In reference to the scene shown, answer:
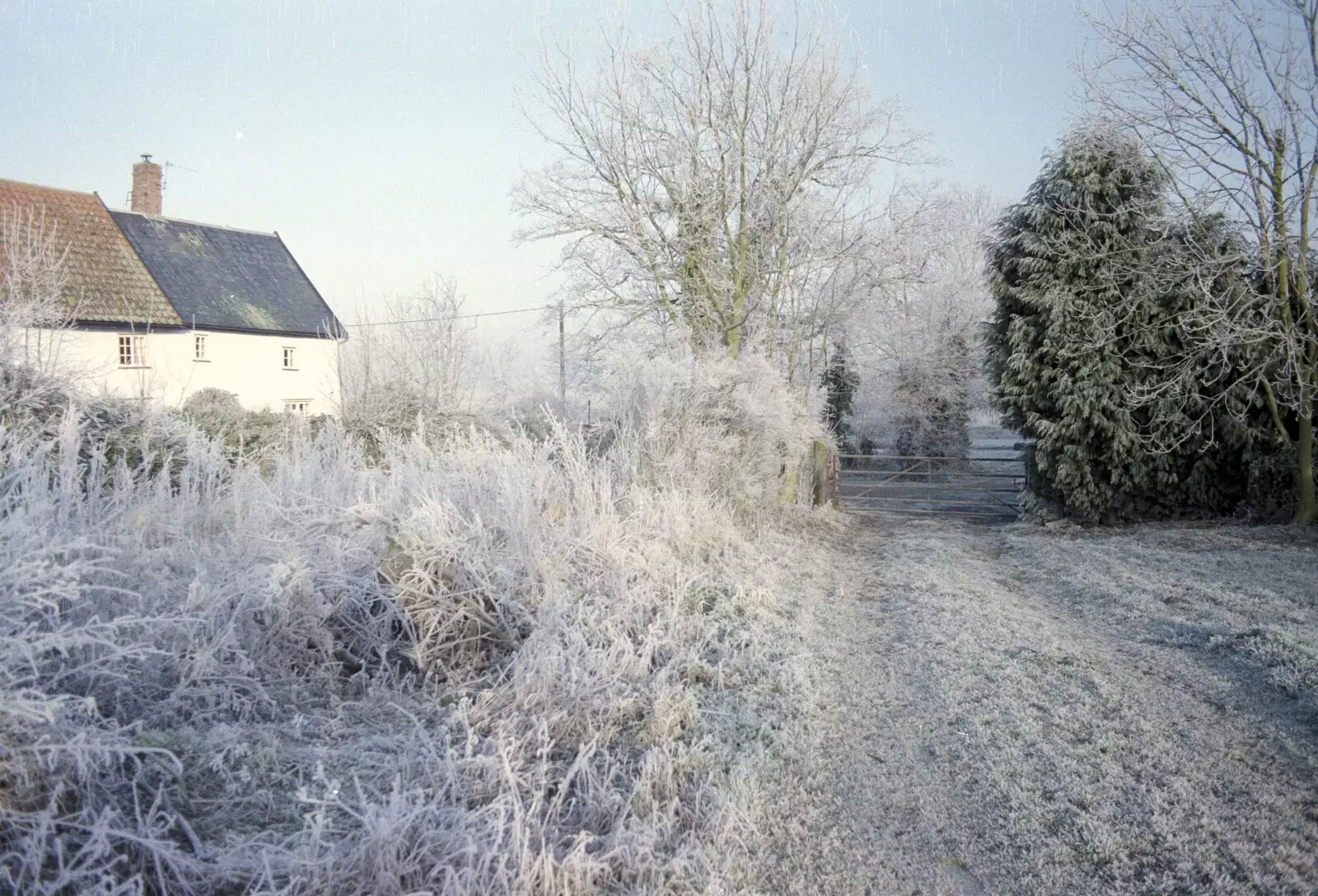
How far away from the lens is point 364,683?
427 cm

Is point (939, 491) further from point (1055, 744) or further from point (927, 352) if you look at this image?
point (1055, 744)

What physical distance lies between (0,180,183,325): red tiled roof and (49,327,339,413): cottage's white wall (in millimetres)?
576

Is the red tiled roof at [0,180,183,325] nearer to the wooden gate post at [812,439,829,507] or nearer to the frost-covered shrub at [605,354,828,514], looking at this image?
the frost-covered shrub at [605,354,828,514]

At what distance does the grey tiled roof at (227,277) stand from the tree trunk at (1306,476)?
22.2 meters

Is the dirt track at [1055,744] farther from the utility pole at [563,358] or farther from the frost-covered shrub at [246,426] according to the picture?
the utility pole at [563,358]

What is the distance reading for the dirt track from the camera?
300cm

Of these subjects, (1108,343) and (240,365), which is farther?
(240,365)

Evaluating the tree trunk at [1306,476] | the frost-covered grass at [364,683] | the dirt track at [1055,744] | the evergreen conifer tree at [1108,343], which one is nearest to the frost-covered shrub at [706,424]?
the frost-covered grass at [364,683]

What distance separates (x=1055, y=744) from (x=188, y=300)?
25.1 meters

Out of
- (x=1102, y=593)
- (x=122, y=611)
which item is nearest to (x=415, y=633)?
(x=122, y=611)

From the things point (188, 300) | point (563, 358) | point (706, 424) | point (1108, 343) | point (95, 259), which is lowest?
point (706, 424)

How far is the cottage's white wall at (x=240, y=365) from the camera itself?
67.0 ft

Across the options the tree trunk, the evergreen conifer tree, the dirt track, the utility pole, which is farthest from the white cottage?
the tree trunk

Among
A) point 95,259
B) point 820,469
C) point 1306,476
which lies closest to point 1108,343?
point 1306,476
